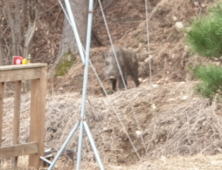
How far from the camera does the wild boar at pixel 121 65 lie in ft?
36.8

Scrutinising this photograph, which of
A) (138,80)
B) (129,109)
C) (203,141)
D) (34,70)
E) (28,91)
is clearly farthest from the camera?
(138,80)

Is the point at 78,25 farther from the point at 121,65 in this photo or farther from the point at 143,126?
the point at 143,126

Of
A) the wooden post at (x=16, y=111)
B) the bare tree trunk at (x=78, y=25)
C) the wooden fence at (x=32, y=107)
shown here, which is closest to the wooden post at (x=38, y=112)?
the wooden fence at (x=32, y=107)

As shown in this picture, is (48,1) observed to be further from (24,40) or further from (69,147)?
(69,147)

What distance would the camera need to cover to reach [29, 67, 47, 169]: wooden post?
627cm

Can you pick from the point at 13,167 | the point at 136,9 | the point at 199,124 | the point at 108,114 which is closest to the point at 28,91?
the point at 108,114

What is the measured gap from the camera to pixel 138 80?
1138 centimetres

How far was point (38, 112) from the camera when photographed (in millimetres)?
6324

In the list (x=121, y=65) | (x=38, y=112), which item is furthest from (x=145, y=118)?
(x=38, y=112)

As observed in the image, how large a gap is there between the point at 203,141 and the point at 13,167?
2.87 meters

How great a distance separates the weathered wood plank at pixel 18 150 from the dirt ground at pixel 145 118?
48cm

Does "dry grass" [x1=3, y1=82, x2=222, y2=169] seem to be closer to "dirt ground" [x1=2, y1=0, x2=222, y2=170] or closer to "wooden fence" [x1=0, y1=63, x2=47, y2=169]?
"dirt ground" [x1=2, y1=0, x2=222, y2=170]

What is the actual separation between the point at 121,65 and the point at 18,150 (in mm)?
5400

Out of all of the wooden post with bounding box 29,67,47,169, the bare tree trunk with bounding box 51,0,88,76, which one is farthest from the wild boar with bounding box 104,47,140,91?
the wooden post with bounding box 29,67,47,169
